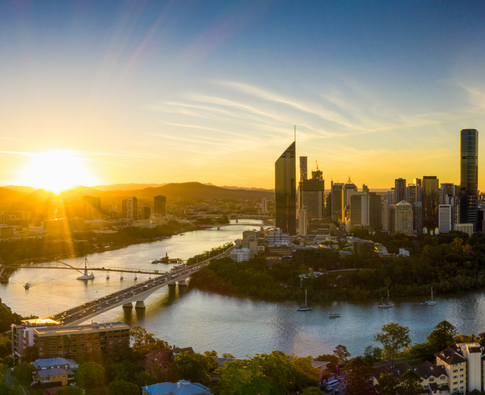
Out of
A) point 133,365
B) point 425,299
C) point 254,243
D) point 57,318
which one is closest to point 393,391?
point 133,365

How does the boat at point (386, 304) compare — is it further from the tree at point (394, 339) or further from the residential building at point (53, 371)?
the residential building at point (53, 371)

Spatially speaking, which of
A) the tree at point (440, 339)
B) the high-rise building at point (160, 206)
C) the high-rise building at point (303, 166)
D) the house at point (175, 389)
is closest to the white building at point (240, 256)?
the tree at point (440, 339)

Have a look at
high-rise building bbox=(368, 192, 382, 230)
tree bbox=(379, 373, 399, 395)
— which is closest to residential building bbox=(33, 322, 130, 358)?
tree bbox=(379, 373, 399, 395)

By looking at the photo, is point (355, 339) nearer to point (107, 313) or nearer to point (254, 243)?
point (107, 313)

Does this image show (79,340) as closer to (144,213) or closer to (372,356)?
(372,356)

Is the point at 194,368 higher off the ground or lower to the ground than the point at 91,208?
lower

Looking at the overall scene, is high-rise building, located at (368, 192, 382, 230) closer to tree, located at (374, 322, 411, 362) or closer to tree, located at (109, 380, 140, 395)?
tree, located at (374, 322, 411, 362)

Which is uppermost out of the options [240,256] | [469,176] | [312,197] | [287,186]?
[469,176]

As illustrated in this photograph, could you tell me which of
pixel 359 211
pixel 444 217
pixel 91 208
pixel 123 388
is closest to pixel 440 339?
pixel 123 388
